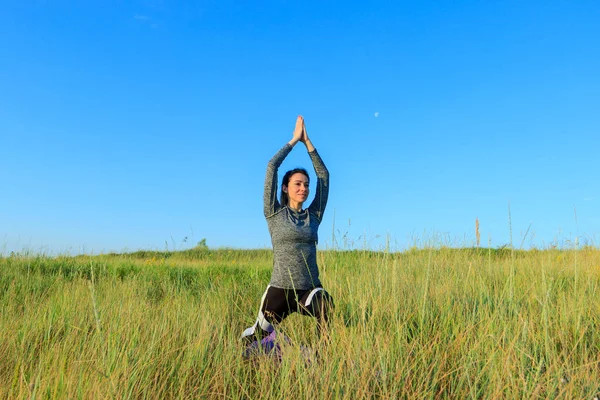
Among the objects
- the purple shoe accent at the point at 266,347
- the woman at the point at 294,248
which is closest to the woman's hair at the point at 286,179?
the woman at the point at 294,248

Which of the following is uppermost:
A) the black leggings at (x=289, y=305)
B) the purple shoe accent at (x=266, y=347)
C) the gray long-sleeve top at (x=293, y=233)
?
the gray long-sleeve top at (x=293, y=233)

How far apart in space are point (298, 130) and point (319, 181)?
1.60 feet

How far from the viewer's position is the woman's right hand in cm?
404

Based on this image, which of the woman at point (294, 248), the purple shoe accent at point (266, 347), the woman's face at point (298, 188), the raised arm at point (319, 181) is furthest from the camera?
the raised arm at point (319, 181)

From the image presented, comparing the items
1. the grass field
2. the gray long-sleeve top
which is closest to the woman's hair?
the gray long-sleeve top

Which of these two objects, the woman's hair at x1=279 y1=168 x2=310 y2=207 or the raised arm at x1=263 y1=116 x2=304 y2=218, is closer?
the raised arm at x1=263 y1=116 x2=304 y2=218

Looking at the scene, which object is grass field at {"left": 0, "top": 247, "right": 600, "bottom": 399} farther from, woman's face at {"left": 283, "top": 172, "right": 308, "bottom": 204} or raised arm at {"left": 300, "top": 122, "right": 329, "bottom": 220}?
woman's face at {"left": 283, "top": 172, "right": 308, "bottom": 204}

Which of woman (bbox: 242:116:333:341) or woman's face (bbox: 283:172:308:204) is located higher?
woman's face (bbox: 283:172:308:204)

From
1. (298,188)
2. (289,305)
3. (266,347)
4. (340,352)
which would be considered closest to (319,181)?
(298,188)

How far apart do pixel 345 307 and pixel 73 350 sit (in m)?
2.20

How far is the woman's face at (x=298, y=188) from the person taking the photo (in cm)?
389

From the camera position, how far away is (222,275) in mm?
7379

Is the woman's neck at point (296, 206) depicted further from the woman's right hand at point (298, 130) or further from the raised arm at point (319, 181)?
the woman's right hand at point (298, 130)

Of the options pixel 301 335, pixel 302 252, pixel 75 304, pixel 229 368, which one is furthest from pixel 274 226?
pixel 75 304
